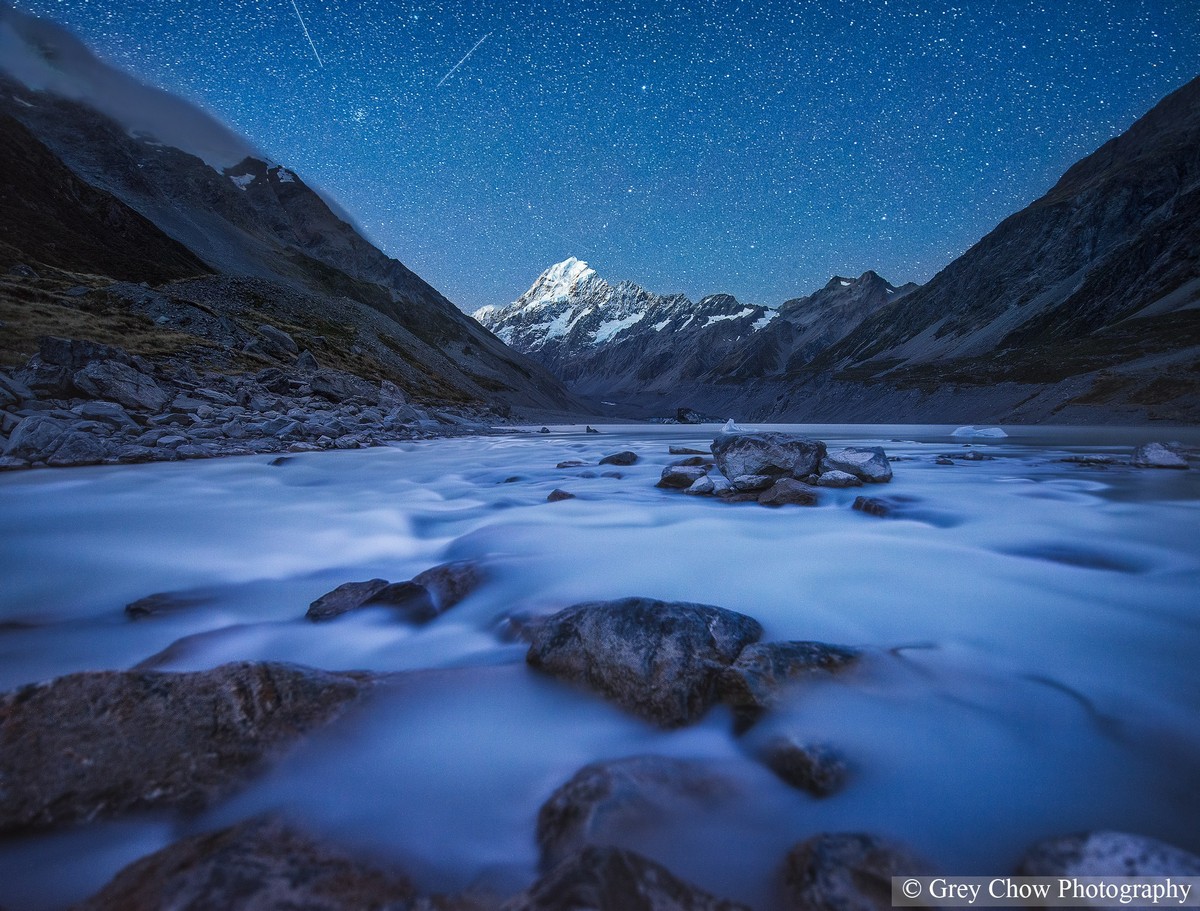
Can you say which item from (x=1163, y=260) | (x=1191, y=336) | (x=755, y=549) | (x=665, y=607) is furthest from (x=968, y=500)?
(x=1163, y=260)

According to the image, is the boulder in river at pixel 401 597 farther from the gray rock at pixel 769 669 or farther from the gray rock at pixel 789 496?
the gray rock at pixel 789 496

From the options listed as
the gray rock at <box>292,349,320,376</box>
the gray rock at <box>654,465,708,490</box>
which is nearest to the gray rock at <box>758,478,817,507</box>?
the gray rock at <box>654,465,708,490</box>

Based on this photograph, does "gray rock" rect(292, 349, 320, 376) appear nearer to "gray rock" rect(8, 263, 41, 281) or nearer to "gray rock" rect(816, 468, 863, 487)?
"gray rock" rect(8, 263, 41, 281)

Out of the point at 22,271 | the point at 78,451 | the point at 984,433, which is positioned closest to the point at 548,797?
the point at 78,451

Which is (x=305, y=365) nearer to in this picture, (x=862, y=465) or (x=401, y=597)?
(x=862, y=465)

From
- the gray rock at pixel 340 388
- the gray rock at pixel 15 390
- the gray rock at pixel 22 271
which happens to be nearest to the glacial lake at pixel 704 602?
the gray rock at pixel 15 390

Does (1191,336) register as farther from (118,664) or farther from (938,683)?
(118,664)
